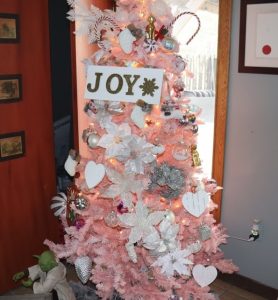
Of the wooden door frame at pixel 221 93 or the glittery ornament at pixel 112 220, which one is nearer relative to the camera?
the glittery ornament at pixel 112 220

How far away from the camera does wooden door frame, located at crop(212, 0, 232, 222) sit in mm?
2422

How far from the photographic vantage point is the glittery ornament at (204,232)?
2139 mm

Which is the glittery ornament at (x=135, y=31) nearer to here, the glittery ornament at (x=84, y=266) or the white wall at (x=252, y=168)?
the white wall at (x=252, y=168)

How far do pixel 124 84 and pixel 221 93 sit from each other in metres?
0.74

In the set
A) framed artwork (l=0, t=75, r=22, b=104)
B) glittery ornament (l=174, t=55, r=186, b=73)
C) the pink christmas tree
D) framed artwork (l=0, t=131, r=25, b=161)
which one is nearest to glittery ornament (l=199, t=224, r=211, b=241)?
the pink christmas tree

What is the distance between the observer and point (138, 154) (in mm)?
2016

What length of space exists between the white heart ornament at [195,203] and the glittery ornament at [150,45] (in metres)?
0.71

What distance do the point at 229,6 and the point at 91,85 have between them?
0.93m

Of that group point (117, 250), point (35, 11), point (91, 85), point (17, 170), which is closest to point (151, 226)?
point (117, 250)

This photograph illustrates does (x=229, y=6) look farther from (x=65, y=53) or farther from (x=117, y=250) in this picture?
(x=117, y=250)

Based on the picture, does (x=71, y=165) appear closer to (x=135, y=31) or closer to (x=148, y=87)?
(x=148, y=87)

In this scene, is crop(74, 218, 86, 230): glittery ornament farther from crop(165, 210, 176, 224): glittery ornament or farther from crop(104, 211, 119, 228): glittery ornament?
crop(165, 210, 176, 224): glittery ornament

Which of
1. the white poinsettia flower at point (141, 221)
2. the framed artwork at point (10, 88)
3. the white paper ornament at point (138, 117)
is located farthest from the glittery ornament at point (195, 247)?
the framed artwork at point (10, 88)

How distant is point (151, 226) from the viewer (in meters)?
2.00
